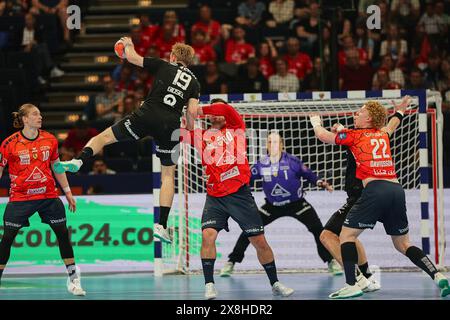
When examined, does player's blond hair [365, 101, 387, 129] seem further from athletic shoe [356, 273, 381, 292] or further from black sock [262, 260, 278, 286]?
black sock [262, 260, 278, 286]

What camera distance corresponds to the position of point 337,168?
15234 mm

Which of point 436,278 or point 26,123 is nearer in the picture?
point 436,278

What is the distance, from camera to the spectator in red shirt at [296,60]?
17969mm

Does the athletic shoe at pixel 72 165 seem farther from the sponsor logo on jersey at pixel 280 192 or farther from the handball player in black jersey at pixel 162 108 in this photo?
the sponsor logo on jersey at pixel 280 192

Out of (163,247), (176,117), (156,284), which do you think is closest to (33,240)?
(163,247)

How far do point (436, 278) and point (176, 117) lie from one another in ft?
11.0

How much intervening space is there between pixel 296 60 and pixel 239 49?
1.28 metres

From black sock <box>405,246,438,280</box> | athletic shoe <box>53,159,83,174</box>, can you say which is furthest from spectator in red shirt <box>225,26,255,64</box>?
black sock <box>405,246,438,280</box>

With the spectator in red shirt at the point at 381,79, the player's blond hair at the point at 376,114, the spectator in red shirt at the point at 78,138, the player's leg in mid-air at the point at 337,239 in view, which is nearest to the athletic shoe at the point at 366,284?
the player's leg in mid-air at the point at 337,239

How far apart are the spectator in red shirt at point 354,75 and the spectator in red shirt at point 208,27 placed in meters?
2.75

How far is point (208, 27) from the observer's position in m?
19.2

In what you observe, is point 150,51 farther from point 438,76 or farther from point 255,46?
point 438,76

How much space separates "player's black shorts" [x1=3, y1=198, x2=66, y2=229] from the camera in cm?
1134

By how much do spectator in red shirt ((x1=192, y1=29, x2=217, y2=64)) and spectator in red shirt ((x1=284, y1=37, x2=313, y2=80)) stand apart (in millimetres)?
1506
